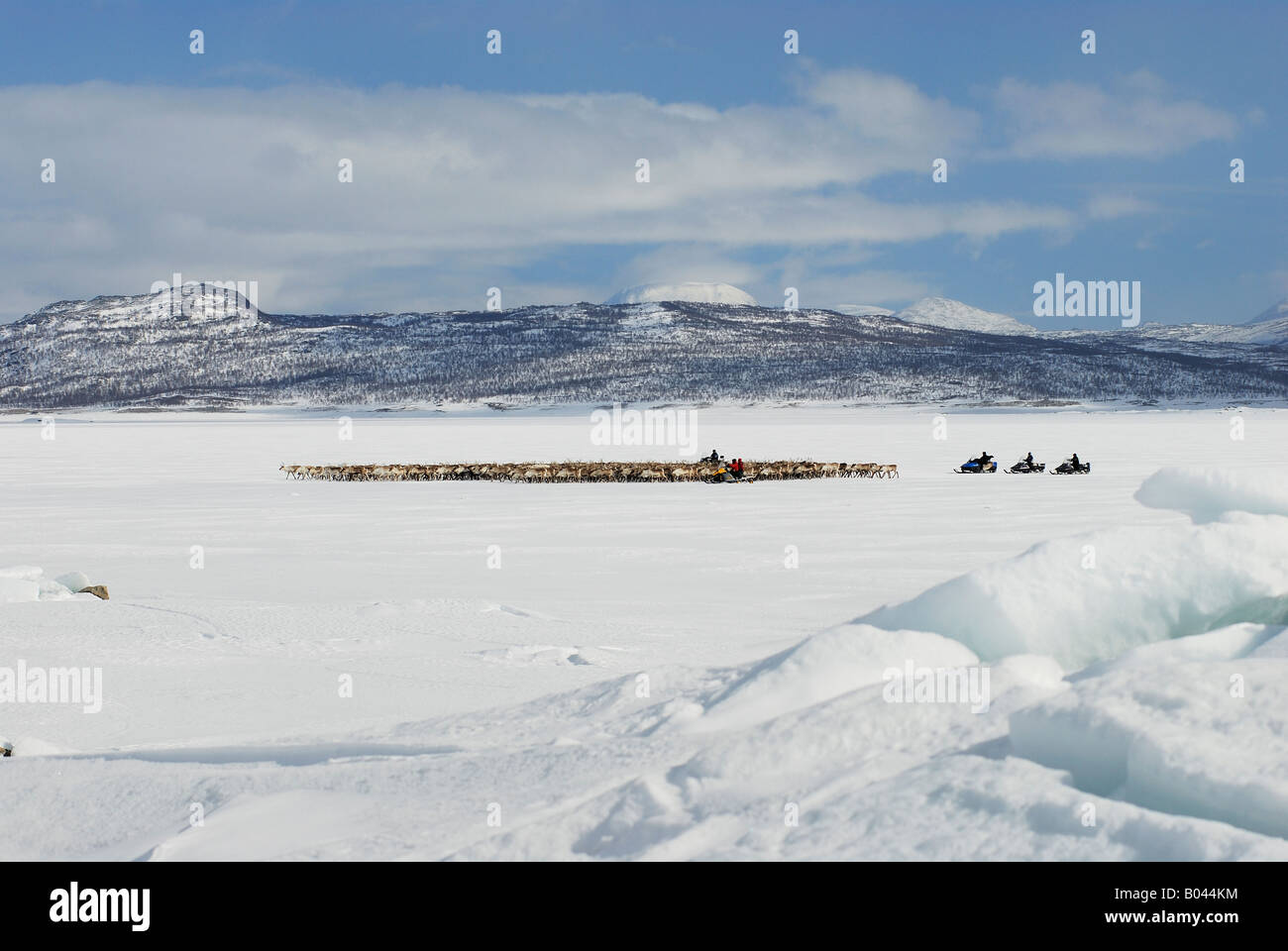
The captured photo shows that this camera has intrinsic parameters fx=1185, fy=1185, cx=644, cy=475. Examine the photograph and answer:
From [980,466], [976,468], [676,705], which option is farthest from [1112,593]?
[980,466]

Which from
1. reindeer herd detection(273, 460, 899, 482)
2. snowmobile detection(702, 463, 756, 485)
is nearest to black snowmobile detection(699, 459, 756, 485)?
snowmobile detection(702, 463, 756, 485)

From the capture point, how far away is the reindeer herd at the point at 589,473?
28.8 meters

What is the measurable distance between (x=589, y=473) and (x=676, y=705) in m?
23.7

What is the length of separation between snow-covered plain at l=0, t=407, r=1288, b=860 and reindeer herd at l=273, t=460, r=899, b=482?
1492 cm

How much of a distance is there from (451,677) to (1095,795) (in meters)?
4.90

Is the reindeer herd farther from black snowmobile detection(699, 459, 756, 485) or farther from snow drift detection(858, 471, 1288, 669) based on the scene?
snow drift detection(858, 471, 1288, 669)

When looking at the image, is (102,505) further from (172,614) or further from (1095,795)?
(1095,795)

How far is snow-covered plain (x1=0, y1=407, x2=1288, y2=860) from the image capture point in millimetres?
3895

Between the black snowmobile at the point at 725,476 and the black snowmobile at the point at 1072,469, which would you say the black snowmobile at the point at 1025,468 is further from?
the black snowmobile at the point at 725,476

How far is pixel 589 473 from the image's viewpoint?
29.3 metres

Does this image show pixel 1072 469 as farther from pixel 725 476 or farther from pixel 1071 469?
pixel 725 476

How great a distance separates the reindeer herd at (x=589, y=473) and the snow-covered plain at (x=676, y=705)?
14917mm

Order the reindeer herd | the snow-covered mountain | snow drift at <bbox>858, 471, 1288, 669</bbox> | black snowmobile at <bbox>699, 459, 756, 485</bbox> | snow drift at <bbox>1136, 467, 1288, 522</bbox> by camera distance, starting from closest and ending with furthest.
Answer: snow drift at <bbox>858, 471, 1288, 669</bbox> < snow drift at <bbox>1136, 467, 1288, 522</bbox> < black snowmobile at <bbox>699, 459, 756, 485</bbox> < the reindeer herd < the snow-covered mountain
